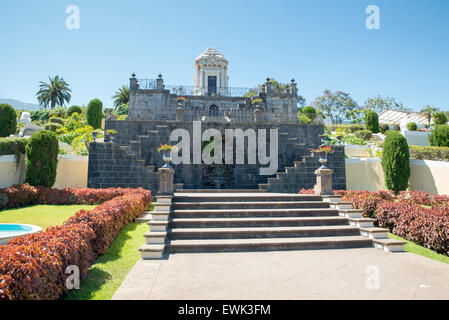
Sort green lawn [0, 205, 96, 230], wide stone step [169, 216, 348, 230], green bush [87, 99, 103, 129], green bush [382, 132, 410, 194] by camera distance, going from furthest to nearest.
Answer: green bush [87, 99, 103, 129], green bush [382, 132, 410, 194], green lawn [0, 205, 96, 230], wide stone step [169, 216, 348, 230]

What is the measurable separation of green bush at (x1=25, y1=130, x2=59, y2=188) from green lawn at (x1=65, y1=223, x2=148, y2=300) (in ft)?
25.6

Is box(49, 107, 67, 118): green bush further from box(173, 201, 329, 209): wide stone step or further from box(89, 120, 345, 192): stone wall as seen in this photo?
box(173, 201, 329, 209): wide stone step

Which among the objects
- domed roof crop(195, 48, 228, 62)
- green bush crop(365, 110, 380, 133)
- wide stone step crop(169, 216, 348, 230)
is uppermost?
domed roof crop(195, 48, 228, 62)

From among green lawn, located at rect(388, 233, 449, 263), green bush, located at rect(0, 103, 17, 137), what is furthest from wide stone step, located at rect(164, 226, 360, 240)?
green bush, located at rect(0, 103, 17, 137)

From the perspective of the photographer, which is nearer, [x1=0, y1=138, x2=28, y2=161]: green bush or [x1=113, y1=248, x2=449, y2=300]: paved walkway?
[x1=113, y1=248, x2=449, y2=300]: paved walkway

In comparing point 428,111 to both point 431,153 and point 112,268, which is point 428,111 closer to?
point 431,153

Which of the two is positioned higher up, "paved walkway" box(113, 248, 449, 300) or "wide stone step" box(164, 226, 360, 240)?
"wide stone step" box(164, 226, 360, 240)

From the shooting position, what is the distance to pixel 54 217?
379 inches

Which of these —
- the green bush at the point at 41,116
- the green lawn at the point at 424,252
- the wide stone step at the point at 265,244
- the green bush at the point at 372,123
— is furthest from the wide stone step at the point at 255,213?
the green bush at the point at 41,116

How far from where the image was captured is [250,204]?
9.39m

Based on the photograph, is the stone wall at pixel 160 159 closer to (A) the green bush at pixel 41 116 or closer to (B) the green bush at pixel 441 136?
(B) the green bush at pixel 441 136

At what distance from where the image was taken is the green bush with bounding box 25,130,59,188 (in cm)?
1356

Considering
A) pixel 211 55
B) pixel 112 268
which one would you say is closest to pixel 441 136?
pixel 112 268
